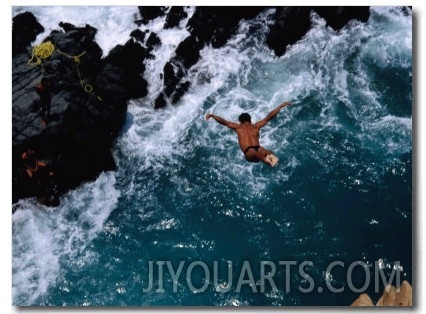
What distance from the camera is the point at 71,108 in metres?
7.80

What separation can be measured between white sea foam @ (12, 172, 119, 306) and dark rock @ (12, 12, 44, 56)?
223 cm

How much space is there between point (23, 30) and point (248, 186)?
3983 millimetres

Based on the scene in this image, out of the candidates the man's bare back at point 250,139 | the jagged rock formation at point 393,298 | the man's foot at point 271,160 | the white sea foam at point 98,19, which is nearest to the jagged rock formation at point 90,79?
the white sea foam at point 98,19

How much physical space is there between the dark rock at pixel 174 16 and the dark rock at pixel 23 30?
198cm

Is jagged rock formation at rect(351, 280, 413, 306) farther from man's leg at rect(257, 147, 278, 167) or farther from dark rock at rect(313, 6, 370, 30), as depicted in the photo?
dark rock at rect(313, 6, 370, 30)

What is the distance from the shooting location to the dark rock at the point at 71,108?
24.3 feet

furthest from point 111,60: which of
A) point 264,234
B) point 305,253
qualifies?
point 305,253

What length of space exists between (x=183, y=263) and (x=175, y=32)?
3955 millimetres

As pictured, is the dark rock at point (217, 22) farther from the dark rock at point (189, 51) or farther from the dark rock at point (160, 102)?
the dark rock at point (160, 102)

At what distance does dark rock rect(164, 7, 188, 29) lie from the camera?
27.1 feet

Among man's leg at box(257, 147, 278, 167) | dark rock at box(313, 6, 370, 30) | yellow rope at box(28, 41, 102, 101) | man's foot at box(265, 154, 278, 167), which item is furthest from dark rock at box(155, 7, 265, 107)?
man's foot at box(265, 154, 278, 167)

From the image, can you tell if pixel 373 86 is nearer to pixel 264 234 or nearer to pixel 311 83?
pixel 311 83

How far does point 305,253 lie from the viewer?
7.06 m

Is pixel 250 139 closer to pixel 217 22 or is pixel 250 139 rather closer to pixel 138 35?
pixel 217 22
